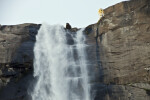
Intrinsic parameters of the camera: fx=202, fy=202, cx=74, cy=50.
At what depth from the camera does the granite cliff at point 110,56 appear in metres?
19.1

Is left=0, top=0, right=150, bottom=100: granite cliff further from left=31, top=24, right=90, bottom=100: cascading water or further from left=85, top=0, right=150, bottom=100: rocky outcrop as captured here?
left=31, top=24, right=90, bottom=100: cascading water

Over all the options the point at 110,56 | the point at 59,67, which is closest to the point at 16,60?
the point at 59,67

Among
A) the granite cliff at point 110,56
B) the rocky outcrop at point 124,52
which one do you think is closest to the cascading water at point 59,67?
the granite cliff at point 110,56

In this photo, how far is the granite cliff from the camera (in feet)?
62.7

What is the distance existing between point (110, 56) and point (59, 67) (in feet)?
17.8

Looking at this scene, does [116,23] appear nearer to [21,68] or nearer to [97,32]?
[97,32]

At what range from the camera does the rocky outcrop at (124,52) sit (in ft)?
62.5

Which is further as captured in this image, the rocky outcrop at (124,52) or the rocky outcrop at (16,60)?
the rocky outcrop at (16,60)

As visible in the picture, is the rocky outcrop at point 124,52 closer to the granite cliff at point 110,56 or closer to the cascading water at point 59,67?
the granite cliff at point 110,56

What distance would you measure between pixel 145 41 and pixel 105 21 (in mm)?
5138

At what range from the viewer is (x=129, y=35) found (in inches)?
819

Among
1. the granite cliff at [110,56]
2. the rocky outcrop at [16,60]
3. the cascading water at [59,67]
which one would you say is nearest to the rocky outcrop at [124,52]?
the granite cliff at [110,56]

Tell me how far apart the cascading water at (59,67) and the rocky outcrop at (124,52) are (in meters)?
1.52

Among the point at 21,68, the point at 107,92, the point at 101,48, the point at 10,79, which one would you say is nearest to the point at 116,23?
the point at 101,48
